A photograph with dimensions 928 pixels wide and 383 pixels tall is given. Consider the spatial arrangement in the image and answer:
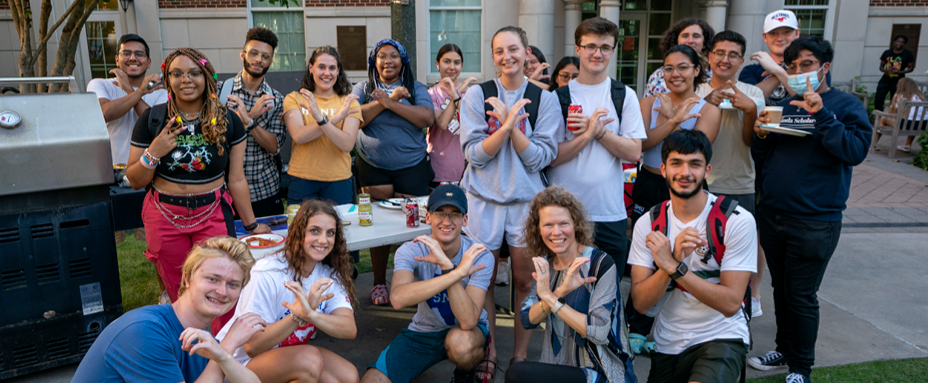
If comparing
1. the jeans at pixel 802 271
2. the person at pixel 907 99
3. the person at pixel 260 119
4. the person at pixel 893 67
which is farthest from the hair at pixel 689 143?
the person at pixel 893 67

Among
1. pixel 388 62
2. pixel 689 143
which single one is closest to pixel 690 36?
pixel 689 143

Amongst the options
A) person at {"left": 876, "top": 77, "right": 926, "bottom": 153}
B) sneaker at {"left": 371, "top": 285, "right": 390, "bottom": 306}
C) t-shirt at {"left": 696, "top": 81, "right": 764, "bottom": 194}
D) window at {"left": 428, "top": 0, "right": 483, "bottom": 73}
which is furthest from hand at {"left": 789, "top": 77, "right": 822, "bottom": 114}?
window at {"left": 428, "top": 0, "right": 483, "bottom": 73}

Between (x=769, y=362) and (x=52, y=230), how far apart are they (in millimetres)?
4197

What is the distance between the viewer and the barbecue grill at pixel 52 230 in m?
3.21

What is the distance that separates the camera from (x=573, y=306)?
9.45 feet

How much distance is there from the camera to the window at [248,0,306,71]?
1155 centimetres

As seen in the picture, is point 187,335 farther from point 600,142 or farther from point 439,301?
point 600,142

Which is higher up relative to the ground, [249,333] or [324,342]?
[249,333]

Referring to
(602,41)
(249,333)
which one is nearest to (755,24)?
(602,41)

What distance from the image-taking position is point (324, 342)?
4.14 meters

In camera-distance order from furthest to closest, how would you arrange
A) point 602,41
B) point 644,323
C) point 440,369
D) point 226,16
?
point 226,16
point 440,369
point 602,41
point 644,323

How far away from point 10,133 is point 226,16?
896 centimetres

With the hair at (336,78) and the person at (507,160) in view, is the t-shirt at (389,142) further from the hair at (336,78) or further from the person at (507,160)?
the person at (507,160)

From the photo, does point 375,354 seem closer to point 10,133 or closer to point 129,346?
point 129,346
